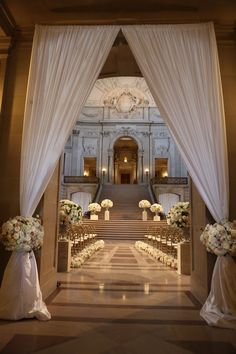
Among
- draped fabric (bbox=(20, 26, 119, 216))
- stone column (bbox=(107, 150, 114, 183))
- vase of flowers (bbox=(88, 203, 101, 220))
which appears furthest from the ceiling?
stone column (bbox=(107, 150, 114, 183))

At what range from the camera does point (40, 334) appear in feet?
8.98

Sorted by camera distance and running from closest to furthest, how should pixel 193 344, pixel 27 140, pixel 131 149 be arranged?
pixel 193 344
pixel 27 140
pixel 131 149

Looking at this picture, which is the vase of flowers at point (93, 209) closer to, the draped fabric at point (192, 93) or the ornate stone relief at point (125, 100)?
the draped fabric at point (192, 93)

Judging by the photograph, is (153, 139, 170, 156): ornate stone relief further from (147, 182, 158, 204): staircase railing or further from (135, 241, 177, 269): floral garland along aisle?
A: (135, 241, 177, 269): floral garland along aisle

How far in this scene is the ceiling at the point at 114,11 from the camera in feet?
12.6

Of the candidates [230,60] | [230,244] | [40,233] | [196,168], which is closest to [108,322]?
[40,233]

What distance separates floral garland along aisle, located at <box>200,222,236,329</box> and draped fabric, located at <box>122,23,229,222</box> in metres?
0.25

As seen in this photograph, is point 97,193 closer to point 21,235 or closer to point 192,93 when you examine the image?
point 192,93

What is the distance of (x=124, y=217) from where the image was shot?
17.8 meters

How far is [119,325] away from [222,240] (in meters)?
1.51

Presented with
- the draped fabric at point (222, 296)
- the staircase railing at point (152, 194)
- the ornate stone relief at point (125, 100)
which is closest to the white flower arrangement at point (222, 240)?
the draped fabric at point (222, 296)

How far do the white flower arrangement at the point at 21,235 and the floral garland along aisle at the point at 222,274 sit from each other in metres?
2.11

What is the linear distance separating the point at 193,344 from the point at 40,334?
4.79ft

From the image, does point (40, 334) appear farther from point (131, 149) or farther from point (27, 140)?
point (131, 149)
